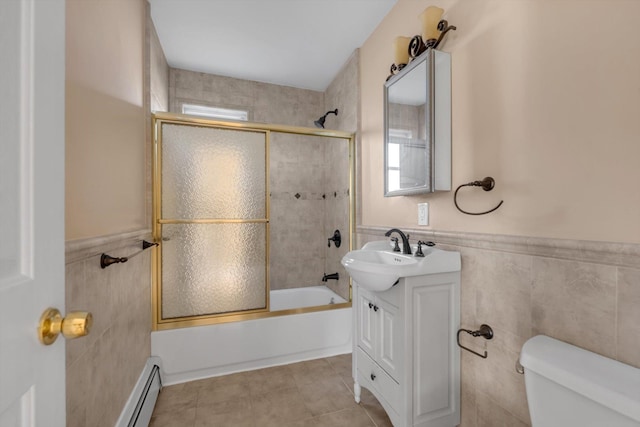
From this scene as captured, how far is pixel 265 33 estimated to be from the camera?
2.22m

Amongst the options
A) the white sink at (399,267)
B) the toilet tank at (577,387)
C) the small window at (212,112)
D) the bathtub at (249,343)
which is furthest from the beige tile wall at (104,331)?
the small window at (212,112)

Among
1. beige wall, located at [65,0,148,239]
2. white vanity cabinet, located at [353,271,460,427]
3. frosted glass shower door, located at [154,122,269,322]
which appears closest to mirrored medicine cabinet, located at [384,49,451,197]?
white vanity cabinet, located at [353,271,460,427]

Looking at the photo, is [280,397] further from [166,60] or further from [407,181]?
[166,60]

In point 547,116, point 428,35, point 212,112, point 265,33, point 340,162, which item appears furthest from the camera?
point 212,112

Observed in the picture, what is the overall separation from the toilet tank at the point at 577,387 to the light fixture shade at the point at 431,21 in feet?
4.96

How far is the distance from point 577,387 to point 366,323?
37.4 inches

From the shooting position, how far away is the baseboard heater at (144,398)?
141 cm

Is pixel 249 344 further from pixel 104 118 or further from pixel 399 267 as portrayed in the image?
pixel 104 118

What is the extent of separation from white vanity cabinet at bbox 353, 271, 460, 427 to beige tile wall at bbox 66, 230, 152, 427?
1.26 metres

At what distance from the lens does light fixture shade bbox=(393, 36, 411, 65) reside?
170 centimetres

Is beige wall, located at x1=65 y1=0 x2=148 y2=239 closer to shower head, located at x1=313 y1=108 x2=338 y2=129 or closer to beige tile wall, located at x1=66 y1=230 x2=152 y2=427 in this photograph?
beige tile wall, located at x1=66 y1=230 x2=152 y2=427

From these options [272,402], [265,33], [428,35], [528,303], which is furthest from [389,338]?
[265,33]

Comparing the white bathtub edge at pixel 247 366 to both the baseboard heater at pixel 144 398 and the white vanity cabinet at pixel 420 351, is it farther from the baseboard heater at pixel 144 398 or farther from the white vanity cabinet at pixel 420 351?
the white vanity cabinet at pixel 420 351
